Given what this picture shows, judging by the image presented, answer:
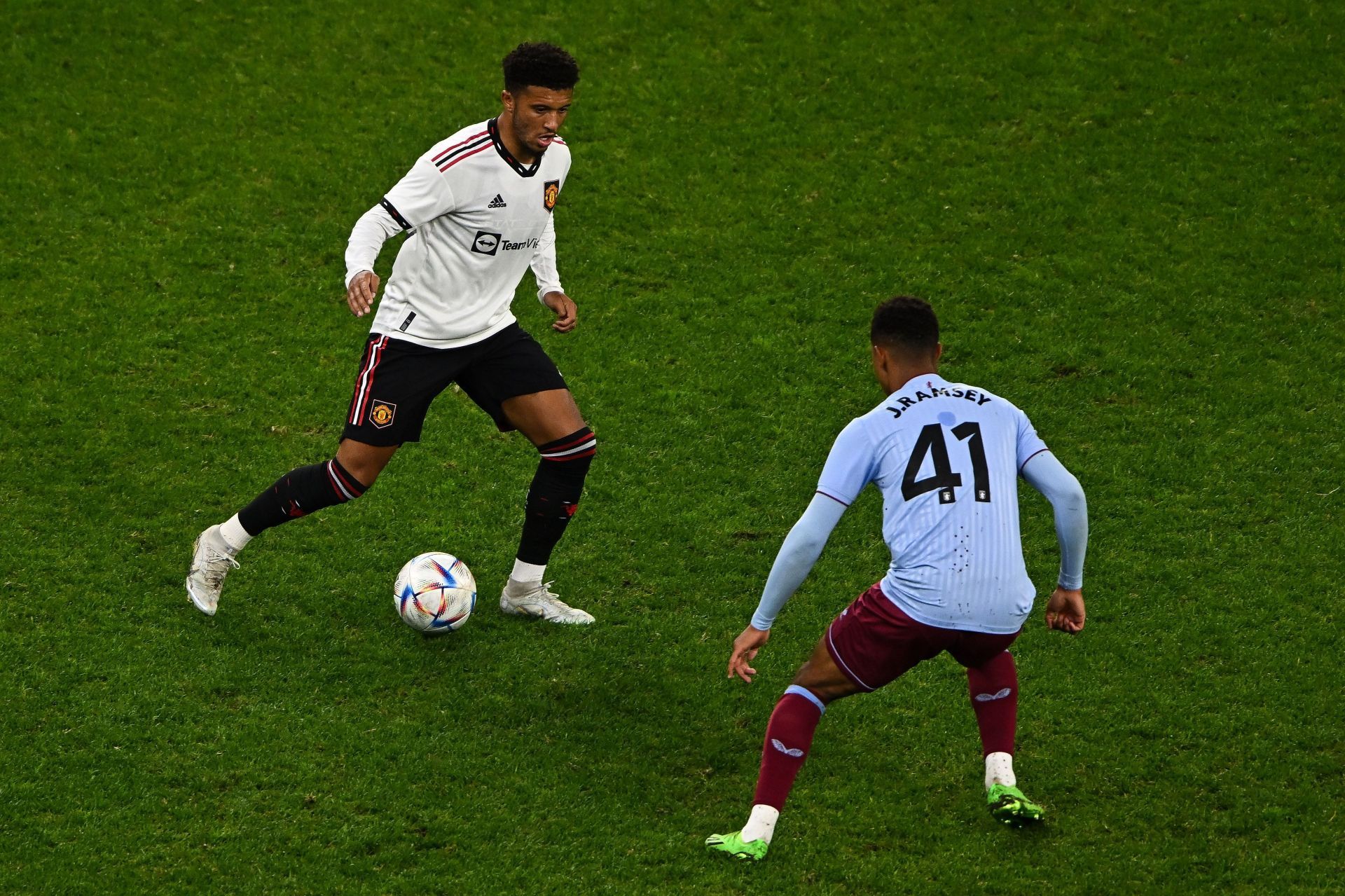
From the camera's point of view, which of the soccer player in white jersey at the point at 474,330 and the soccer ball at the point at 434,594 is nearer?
the soccer player in white jersey at the point at 474,330

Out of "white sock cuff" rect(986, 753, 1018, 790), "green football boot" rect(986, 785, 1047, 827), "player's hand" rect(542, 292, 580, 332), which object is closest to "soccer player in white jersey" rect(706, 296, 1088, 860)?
"white sock cuff" rect(986, 753, 1018, 790)

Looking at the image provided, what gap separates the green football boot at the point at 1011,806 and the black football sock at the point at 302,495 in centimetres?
320

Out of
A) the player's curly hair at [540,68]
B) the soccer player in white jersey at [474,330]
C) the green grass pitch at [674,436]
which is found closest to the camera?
the green grass pitch at [674,436]

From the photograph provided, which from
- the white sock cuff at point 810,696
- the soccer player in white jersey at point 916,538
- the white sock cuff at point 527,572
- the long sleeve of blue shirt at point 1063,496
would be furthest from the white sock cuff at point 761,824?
the white sock cuff at point 527,572

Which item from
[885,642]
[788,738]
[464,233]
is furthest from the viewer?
[464,233]

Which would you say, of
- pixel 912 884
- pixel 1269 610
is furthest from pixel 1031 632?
pixel 912 884

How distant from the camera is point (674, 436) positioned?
858cm

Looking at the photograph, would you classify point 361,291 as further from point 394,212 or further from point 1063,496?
point 1063,496

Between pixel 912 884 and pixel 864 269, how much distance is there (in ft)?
18.6

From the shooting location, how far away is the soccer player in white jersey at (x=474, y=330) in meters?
6.31

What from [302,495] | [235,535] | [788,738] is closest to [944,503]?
[788,738]

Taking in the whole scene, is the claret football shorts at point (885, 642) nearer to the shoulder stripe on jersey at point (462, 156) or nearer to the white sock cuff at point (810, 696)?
the white sock cuff at point (810, 696)

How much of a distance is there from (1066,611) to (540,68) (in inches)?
129

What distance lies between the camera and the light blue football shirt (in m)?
4.88
